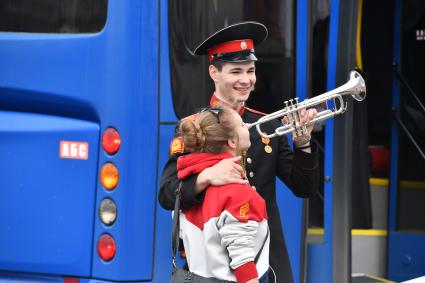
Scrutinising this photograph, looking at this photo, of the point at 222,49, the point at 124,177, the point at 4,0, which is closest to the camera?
the point at 222,49

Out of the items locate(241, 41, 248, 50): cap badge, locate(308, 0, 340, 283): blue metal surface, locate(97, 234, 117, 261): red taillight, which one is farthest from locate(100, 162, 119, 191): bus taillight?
locate(308, 0, 340, 283): blue metal surface

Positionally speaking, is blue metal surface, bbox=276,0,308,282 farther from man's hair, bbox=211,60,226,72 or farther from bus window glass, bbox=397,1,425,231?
bus window glass, bbox=397,1,425,231

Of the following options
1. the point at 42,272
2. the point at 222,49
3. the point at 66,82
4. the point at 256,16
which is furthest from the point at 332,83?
the point at 42,272

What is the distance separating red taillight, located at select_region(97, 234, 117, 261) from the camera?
4.88m

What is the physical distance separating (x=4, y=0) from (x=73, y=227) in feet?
4.15

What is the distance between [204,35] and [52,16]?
80 centimetres

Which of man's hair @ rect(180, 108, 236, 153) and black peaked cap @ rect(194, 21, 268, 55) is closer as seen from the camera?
man's hair @ rect(180, 108, 236, 153)

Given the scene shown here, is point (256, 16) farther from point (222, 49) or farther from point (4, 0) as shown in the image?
point (4, 0)

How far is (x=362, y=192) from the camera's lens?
6.09 m

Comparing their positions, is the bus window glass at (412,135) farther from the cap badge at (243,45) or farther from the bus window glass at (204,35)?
the cap badge at (243,45)

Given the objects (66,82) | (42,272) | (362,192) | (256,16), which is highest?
(256,16)

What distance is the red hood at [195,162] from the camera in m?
3.71

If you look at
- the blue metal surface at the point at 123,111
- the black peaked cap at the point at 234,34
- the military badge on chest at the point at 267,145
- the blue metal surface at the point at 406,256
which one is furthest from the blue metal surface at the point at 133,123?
the blue metal surface at the point at 406,256

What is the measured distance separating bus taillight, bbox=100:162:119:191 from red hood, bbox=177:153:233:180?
1030mm
